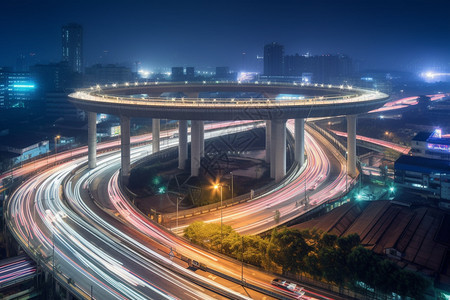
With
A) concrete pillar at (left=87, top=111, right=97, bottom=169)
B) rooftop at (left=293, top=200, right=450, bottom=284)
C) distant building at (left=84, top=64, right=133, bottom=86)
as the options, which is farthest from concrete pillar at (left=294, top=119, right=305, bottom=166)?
distant building at (left=84, top=64, right=133, bottom=86)

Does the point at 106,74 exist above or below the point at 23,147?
above

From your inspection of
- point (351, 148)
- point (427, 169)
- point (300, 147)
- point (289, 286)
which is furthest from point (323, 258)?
point (300, 147)

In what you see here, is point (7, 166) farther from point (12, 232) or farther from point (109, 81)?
point (109, 81)

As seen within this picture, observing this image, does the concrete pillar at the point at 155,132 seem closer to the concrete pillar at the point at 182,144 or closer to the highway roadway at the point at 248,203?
the concrete pillar at the point at 182,144

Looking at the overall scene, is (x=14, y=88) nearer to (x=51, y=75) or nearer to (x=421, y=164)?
(x=51, y=75)

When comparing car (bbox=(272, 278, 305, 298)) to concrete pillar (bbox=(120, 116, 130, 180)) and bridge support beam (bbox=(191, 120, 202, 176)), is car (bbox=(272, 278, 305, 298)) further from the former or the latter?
bridge support beam (bbox=(191, 120, 202, 176))
